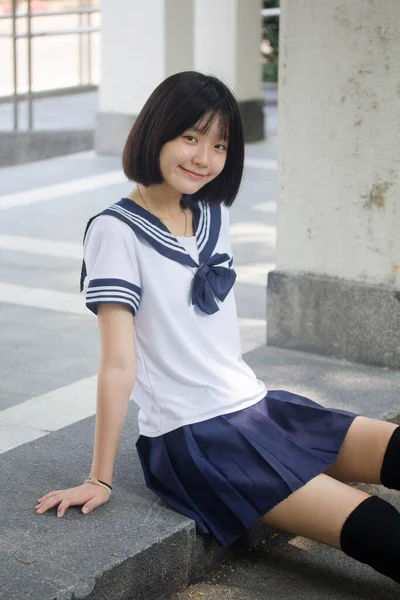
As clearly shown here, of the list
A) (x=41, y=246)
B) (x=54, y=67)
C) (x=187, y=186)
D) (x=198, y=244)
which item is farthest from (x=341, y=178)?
(x=54, y=67)

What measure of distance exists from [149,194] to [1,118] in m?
10.8

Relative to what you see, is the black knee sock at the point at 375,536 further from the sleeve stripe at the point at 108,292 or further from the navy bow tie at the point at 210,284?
the sleeve stripe at the point at 108,292

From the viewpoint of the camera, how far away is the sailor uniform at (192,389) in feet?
8.91

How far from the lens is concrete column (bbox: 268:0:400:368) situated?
4039 millimetres

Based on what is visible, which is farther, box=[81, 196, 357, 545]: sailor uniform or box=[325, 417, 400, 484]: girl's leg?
box=[325, 417, 400, 484]: girl's leg

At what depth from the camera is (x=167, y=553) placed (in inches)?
107

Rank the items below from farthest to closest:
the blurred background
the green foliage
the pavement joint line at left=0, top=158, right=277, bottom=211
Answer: the green foliage, the blurred background, the pavement joint line at left=0, top=158, right=277, bottom=211

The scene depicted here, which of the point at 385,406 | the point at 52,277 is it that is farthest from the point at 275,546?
the point at 52,277

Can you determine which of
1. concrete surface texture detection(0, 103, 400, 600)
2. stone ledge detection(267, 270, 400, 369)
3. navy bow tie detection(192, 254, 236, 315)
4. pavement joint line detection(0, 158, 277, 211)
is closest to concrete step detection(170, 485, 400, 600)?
concrete surface texture detection(0, 103, 400, 600)

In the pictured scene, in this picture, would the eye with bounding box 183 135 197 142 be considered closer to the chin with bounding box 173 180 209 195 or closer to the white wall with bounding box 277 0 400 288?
the chin with bounding box 173 180 209 195

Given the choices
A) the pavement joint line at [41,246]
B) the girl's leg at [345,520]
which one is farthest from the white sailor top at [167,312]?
the pavement joint line at [41,246]

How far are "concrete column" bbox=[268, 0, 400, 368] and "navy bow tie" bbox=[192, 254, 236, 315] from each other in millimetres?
1351

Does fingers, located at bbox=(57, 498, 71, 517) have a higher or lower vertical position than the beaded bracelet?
lower

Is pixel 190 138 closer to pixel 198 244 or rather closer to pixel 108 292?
pixel 198 244
